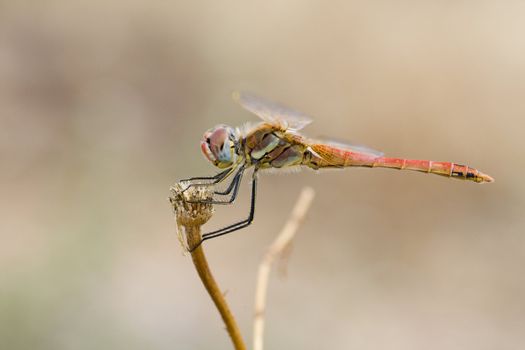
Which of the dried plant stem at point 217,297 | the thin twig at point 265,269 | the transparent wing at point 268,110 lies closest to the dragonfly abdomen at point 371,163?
the transparent wing at point 268,110

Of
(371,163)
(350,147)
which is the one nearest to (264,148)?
(350,147)

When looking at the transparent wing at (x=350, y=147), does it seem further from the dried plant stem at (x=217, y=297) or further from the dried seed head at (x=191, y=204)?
the dried plant stem at (x=217, y=297)

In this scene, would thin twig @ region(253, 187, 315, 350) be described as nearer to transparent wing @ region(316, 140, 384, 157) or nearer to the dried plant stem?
the dried plant stem

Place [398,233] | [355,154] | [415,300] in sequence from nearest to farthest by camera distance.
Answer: [355,154]
[415,300]
[398,233]

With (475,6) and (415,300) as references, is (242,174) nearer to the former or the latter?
(415,300)

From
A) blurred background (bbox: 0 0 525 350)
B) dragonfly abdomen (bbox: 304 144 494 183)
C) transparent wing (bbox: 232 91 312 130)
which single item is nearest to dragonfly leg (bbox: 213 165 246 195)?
transparent wing (bbox: 232 91 312 130)

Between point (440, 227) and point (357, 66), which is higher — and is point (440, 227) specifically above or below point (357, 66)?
below

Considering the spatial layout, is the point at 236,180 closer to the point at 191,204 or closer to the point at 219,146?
the point at 219,146

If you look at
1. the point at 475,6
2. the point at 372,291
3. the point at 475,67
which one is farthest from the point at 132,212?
the point at 475,6
